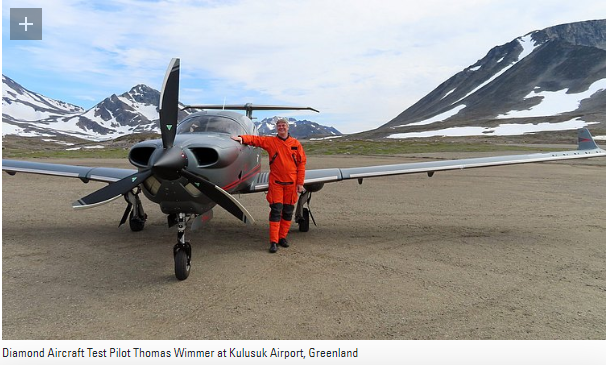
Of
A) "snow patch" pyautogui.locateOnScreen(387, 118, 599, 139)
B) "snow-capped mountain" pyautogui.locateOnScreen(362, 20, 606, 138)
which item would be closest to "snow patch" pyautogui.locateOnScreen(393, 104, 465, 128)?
"snow-capped mountain" pyautogui.locateOnScreen(362, 20, 606, 138)

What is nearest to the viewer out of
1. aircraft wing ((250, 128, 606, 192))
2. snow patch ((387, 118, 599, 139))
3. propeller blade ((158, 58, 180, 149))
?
propeller blade ((158, 58, 180, 149))

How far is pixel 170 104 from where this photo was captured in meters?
5.73

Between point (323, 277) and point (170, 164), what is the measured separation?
272 cm

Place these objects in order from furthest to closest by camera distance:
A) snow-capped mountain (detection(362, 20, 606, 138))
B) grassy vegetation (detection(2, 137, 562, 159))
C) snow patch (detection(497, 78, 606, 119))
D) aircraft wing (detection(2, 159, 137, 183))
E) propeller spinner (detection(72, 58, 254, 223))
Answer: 1. snow patch (detection(497, 78, 606, 119))
2. snow-capped mountain (detection(362, 20, 606, 138))
3. grassy vegetation (detection(2, 137, 562, 159))
4. aircraft wing (detection(2, 159, 137, 183))
5. propeller spinner (detection(72, 58, 254, 223))

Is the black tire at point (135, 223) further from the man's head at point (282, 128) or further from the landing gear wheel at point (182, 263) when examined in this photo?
the man's head at point (282, 128)

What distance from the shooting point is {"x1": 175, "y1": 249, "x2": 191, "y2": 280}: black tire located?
5.86m

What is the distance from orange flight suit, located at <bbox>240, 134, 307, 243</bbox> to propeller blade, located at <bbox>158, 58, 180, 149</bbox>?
1.80m

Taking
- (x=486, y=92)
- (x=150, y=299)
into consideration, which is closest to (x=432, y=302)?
(x=150, y=299)

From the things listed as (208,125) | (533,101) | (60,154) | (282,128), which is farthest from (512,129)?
(208,125)

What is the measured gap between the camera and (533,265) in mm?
6625

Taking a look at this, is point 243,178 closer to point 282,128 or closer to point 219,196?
point 282,128

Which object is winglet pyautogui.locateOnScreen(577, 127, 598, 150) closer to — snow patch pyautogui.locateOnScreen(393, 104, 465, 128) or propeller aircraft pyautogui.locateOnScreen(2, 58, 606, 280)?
propeller aircraft pyautogui.locateOnScreen(2, 58, 606, 280)

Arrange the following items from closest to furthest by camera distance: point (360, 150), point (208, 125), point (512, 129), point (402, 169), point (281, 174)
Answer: point (281, 174), point (208, 125), point (402, 169), point (360, 150), point (512, 129)

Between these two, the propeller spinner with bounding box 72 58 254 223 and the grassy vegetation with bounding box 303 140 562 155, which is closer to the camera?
the propeller spinner with bounding box 72 58 254 223
